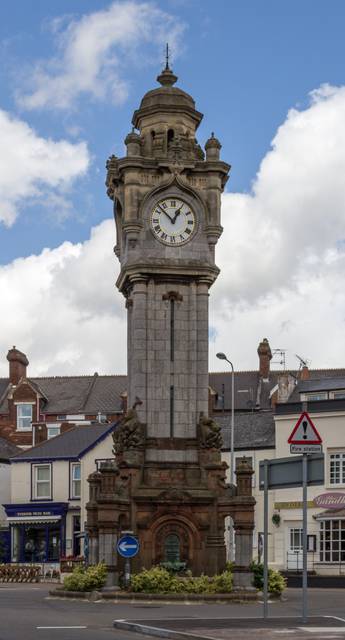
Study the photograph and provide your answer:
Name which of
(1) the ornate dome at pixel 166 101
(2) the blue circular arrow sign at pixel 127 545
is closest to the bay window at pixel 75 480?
(1) the ornate dome at pixel 166 101

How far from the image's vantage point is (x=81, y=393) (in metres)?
90.9

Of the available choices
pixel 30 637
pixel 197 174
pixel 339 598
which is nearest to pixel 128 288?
pixel 197 174

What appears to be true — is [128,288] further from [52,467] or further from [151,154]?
[52,467]

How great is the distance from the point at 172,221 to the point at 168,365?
4735 mm

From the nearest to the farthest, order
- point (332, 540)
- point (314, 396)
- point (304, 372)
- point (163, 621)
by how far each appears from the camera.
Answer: point (163, 621) → point (332, 540) → point (314, 396) → point (304, 372)

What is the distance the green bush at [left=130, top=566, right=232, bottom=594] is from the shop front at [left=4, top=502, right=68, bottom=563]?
1321 inches

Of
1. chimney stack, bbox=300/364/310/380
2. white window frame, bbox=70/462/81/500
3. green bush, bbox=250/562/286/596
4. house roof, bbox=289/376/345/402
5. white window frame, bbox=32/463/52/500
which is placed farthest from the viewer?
chimney stack, bbox=300/364/310/380

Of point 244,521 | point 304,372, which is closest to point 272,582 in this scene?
point 244,521

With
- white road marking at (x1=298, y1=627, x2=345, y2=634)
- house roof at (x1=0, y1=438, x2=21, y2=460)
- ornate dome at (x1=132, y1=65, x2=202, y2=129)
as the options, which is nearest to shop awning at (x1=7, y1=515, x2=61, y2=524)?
house roof at (x1=0, y1=438, x2=21, y2=460)

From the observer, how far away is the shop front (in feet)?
226

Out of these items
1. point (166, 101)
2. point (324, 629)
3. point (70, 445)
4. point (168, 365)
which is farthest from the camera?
point (70, 445)

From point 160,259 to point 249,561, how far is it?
9860 mm

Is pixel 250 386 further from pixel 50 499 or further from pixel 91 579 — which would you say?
pixel 91 579

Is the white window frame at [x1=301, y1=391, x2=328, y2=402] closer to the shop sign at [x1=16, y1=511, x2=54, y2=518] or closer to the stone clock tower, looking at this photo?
the shop sign at [x1=16, y1=511, x2=54, y2=518]
